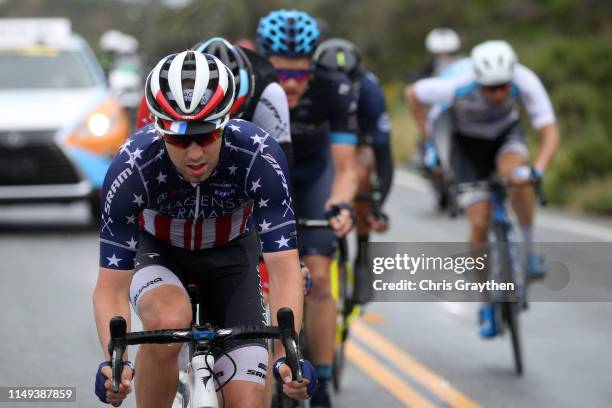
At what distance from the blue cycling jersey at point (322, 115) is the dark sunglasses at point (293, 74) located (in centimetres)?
51

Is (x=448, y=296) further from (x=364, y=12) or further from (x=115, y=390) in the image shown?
(x=364, y=12)

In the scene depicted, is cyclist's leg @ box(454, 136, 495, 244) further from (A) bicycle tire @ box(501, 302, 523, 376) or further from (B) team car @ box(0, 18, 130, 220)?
(B) team car @ box(0, 18, 130, 220)

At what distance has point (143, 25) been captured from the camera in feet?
179

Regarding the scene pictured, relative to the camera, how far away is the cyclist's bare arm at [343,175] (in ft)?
25.1

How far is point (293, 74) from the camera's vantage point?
23.5 feet

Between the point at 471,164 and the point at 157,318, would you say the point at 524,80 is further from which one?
the point at 157,318

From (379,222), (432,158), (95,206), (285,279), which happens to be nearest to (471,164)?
(432,158)

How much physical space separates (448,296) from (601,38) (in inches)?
1144

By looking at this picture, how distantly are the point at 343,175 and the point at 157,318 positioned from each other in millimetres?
2828

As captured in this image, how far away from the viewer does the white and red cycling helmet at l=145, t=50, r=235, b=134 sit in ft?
15.8

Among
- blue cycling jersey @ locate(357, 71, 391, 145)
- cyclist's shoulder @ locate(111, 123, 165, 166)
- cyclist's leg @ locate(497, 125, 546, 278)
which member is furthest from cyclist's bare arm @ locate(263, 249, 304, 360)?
cyclist's leg @ locate(497, 125, 546, 278)

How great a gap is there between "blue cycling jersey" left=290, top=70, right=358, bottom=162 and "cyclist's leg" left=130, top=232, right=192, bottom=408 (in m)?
2.39

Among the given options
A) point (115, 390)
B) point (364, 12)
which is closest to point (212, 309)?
point (115, 390)

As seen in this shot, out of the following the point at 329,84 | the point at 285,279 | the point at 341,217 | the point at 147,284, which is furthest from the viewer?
the point at 329,84
